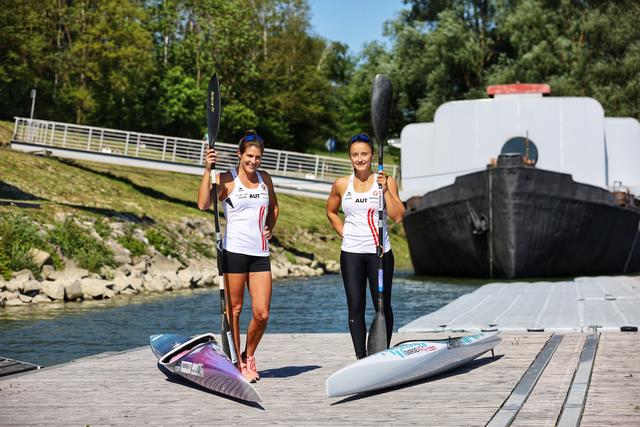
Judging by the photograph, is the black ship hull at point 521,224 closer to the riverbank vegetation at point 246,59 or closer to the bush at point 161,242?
the bush at point 161,242

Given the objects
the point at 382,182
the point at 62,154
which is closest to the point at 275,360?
the point at 382,182

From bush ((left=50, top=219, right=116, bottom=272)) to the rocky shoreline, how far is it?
255 mm

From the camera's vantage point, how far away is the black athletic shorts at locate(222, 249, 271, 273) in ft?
24.8

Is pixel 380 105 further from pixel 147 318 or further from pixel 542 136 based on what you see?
pixel 542 136

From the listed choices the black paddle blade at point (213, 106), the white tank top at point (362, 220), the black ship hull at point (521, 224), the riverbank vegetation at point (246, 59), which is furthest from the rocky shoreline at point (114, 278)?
the riverbank vegetation at point (246, 59)

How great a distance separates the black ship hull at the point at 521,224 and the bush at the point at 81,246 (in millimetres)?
8690

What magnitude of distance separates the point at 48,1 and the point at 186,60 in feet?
32.3

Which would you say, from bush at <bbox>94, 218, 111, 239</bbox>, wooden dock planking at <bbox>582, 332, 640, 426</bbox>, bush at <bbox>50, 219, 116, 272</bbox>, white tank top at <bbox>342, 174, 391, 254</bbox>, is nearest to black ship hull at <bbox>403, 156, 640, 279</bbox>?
bush at <bbox>94, 218, 111, 239</bbox>

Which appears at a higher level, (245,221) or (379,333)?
(245,221)

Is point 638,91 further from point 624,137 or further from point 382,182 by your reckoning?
point 382,182

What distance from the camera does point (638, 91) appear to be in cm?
4291

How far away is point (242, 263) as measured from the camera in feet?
24.8

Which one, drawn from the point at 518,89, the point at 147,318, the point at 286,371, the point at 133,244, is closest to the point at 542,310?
→ the point at 286,371

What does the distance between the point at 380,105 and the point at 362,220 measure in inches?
54.1
